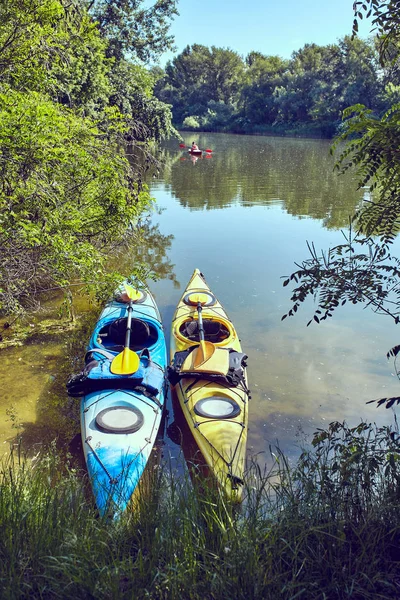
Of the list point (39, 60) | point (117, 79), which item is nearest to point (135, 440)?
point (39, 60)

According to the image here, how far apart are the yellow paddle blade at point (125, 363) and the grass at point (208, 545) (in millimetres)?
2497

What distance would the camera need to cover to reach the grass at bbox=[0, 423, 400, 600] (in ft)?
6.38

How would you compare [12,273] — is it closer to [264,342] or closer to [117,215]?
[117,215]

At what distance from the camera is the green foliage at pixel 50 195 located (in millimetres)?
4590

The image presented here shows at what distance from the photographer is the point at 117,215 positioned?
6.76 metres

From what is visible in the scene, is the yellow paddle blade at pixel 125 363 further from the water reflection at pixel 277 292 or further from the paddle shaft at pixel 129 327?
the water reflection at pixel 277 292

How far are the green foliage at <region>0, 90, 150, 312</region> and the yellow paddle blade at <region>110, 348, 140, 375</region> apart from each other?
1090 mm

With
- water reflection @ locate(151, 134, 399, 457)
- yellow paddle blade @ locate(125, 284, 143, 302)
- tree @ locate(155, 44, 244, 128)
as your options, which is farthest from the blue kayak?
tree @ locate(155, 44, 244, 128)

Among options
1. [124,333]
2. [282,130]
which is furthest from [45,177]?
[282,130]

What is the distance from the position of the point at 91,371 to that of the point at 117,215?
267 cm

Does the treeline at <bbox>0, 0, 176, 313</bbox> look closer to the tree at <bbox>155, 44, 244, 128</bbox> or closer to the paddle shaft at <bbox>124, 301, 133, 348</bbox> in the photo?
the paddle shaft at <bbox>124, 301, 133, 348</bbox>

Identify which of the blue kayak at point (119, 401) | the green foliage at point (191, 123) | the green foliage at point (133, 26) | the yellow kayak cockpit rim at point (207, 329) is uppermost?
the green foliage at point (191, 123)

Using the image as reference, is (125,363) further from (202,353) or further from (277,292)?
(277,292)

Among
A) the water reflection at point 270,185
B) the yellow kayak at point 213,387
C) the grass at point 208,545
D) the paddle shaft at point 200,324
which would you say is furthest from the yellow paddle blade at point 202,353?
the water reflection at point 270,185
